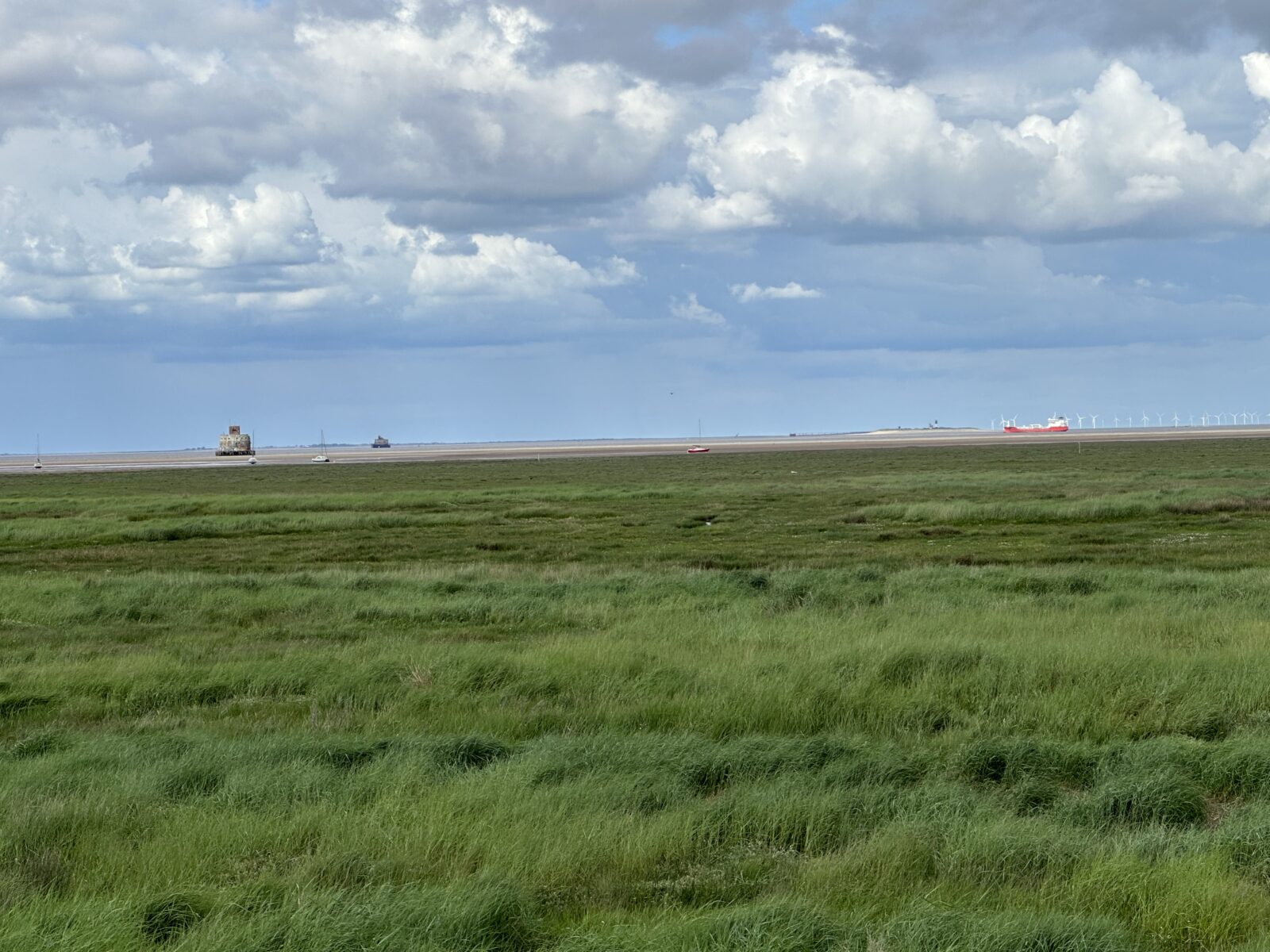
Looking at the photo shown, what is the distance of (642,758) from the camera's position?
11.3 meters

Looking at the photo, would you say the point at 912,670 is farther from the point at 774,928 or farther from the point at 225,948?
the point at 225,948

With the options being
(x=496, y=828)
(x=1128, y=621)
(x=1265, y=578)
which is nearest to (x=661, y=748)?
(x=496, y=828)

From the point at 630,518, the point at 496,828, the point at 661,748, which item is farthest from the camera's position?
the point at 630,518

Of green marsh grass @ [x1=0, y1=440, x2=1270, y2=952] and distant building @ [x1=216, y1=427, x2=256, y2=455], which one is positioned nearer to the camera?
green marsh grass @ [x1=0, y1=440, x2=1270, y2=952]

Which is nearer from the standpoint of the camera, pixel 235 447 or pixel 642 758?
pixel 642 758

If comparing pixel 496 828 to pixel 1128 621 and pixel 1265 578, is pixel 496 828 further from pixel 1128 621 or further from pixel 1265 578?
pixel 1265 578

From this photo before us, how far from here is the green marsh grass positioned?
7.77m

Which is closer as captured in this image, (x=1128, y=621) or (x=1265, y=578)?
(x=1128, y=621)

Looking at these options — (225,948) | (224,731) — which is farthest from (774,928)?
(224,731)

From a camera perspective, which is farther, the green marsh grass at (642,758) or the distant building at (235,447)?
the distant building at (235,447)

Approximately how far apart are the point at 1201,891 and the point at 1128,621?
1104 centimetres

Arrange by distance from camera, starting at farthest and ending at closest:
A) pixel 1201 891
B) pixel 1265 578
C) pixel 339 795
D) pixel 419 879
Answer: pixel 1265 578
pixel 339 795
pixel 419 879
pixel 1201 891

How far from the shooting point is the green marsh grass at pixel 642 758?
777cm

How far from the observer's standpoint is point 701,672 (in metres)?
15.2
